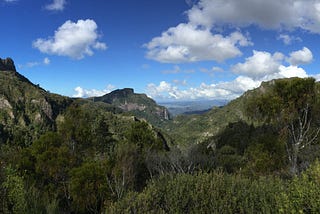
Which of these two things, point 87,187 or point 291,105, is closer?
point 291,105

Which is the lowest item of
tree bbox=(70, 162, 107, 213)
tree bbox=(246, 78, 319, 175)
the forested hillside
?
tree bbox=(70, 162, 107, 213)

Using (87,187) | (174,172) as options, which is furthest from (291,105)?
(87,187)

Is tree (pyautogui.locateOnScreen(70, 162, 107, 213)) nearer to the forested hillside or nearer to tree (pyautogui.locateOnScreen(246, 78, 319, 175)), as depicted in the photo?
the forested hillside

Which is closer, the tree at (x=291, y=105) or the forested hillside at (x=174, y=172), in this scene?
the forested hillside at (x=174, y=172)

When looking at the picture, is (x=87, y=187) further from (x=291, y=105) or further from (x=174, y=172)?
(x=291, y=105)

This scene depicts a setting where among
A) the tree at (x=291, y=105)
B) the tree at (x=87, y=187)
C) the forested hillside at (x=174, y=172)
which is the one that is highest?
the tree at (x=291, y=105)

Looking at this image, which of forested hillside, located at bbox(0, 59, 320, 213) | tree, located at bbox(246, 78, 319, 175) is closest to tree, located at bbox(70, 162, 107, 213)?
forested hillside, located at bbox(0, 59, 320, 213)

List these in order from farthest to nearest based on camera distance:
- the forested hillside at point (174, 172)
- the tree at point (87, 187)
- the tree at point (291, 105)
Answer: the tree at point (87, 187)
the tree at point (291, 105)
the forested hillside at point (174, 172)

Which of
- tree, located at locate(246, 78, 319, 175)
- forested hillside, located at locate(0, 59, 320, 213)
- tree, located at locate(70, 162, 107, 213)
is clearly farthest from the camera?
tree, located at locate(70, 162, 107, 213)

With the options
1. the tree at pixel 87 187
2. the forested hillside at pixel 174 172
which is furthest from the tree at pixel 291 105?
the tree at pixel 87 187

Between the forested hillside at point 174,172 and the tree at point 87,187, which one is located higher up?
the forested hillside at point 174,172

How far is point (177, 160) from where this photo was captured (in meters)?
27.5

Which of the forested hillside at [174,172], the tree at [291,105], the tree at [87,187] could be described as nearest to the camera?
the forested hillside at [174,172]

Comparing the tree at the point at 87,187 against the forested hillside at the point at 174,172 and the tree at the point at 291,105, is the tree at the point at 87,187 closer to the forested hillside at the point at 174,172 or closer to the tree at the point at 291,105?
the forested hillside at the point at 174,172
